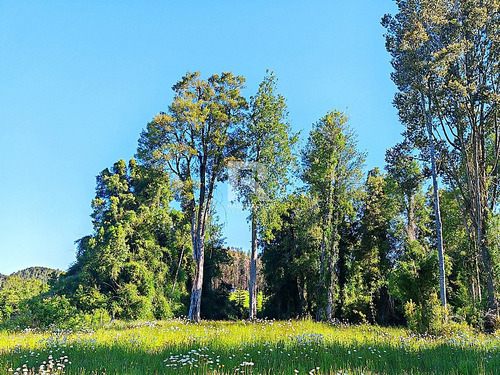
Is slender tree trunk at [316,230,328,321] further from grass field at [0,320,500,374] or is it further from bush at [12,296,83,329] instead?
grass field at [0,320,500,374]

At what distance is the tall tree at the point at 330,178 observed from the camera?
78.2ft

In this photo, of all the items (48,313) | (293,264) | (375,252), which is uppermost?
(375,252)

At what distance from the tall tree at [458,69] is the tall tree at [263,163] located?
6.31 metres

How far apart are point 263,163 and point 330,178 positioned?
6.00m

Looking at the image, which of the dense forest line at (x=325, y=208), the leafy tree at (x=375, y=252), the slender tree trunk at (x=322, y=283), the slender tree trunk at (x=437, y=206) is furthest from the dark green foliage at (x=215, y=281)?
the slender tree trunk at (x=437, y=206)

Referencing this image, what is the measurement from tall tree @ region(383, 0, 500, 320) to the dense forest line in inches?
2.7

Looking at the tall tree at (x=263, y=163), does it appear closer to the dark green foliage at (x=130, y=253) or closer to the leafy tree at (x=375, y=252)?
the dark green foliage at (x=130, y=253)

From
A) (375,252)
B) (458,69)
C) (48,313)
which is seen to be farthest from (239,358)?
(375,252)

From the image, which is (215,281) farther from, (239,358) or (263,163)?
(239,358)

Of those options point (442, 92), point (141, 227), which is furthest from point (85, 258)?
point (442, 92)

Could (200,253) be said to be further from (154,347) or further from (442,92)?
(442,92)

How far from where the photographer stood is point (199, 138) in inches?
754

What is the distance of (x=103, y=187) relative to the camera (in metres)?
31.0

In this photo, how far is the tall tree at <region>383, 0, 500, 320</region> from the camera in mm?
16844
